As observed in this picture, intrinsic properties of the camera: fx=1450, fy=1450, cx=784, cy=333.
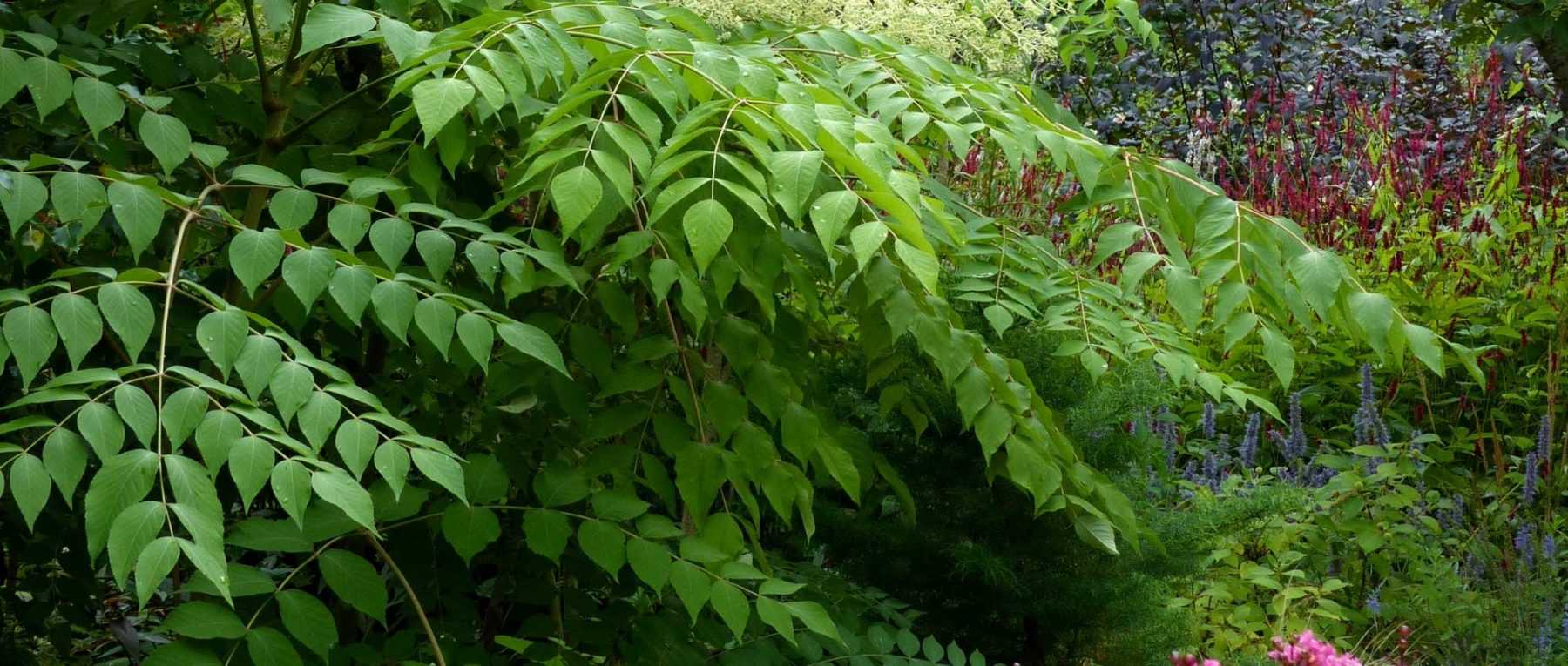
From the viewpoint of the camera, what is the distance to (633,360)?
2.01m

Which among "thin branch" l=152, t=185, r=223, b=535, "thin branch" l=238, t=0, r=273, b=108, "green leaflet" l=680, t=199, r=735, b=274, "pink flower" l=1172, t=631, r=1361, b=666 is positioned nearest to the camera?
"thin branch" l=152, t=185, r=223, b=535

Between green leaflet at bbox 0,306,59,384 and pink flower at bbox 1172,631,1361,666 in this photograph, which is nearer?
green leaflet at bbox 0,306,59,384

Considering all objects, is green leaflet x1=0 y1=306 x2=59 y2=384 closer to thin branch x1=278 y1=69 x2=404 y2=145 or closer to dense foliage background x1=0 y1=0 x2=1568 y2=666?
dense foliage background x1=0 y1=0 x2=1568 y2=666

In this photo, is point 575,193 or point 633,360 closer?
point 575,193

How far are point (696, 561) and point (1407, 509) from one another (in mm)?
2749

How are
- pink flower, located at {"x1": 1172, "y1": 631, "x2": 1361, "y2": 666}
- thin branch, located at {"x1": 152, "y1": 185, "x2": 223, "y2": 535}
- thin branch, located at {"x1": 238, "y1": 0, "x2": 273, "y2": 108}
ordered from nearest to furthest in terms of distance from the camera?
thin branch, located at {"x1": 152, "y1": 185, "x2": 223, "y2": 535} → pink flower, located at {"x1": 1172, "y1": 631, "x2": 1361, "y2": 666} → thin branch, located at {"x1": 238, "y1": 0, "x2": 273, "y2": 108}

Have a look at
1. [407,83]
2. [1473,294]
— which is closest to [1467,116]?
[1473,294]

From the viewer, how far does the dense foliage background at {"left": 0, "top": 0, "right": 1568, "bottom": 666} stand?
1606 millimetres

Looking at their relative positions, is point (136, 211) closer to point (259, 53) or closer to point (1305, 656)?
point (259, 53)

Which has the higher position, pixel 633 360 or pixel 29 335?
pixel 29 335

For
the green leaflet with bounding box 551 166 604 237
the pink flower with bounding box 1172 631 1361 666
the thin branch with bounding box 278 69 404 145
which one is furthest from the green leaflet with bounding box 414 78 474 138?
the pink flower with bounding box 1172 631 1361 666

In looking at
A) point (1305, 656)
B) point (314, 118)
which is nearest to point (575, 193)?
point (314, 118)

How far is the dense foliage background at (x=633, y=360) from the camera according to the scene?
1606mm

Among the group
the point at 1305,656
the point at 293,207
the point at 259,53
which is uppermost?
the point at 259,53
